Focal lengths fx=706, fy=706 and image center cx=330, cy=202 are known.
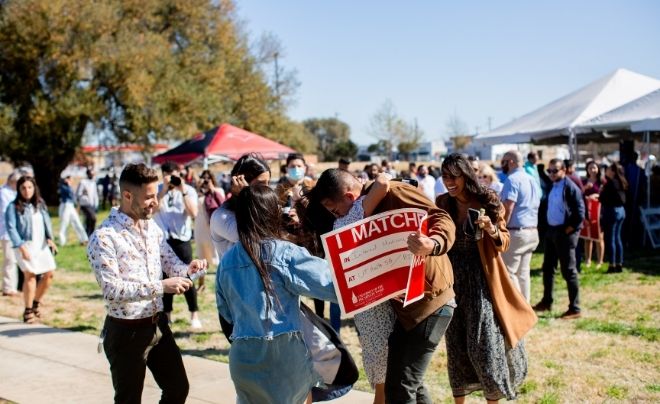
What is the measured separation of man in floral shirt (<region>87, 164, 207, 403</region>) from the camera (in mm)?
3797

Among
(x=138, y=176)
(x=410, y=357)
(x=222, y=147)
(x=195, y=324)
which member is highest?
(x=222, y=147)

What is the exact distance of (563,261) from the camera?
835 centimetres

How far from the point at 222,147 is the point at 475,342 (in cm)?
1206

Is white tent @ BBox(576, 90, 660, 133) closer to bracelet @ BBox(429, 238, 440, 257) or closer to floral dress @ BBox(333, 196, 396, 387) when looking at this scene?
floral dress @ BBox(333, 196, 396, 387)

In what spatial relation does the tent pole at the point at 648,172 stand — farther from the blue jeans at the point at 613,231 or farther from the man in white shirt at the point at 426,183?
the man in white shirt at the point at 426,183

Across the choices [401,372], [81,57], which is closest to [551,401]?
[401,372]

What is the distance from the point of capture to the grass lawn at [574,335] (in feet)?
18.6

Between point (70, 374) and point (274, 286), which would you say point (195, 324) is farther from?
point (274, 286)

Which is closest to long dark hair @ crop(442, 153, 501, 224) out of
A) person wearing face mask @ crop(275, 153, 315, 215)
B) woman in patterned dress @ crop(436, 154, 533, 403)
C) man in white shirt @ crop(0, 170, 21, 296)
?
woman in patterned dress @ crop(436, 154, 533, 403)

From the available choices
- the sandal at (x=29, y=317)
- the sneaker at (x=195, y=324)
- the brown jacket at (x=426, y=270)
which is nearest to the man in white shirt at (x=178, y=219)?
the sneaker at (x=195, y=324)

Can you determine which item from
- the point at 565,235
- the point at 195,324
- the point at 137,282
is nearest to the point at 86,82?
the point at 195,324

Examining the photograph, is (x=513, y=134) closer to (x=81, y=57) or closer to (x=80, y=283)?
(x=80, y=283)

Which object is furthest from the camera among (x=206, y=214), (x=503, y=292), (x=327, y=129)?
(x=327, y=129)

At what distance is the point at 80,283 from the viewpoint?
39.0ft
